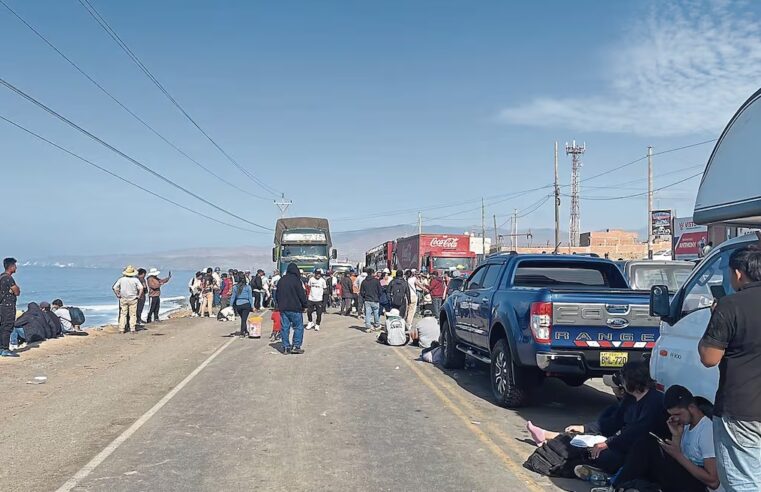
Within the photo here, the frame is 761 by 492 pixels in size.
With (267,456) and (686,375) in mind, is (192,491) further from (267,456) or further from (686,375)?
(686,375)

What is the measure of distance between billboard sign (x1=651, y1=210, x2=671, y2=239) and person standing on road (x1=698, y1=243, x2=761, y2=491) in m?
45.2

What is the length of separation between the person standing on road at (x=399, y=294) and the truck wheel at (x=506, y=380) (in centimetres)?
1036

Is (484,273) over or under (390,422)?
over

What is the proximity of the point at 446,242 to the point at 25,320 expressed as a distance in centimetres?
2534

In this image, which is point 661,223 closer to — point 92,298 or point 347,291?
point 347,291

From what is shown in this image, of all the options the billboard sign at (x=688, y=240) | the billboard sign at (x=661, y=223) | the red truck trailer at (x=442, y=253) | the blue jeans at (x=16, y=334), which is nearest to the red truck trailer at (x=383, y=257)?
the red truck trailer at (x=442, y=253)

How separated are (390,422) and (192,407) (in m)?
2.75

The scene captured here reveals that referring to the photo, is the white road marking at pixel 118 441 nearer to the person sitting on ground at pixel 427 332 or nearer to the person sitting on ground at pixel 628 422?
the person sitting on ground at pixel 628 422

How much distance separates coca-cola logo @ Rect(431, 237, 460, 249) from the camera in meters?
39.3

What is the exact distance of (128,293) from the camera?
66.1 feet

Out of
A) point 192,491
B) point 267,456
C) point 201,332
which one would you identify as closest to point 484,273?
point 267,456

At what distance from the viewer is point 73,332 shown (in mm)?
20328

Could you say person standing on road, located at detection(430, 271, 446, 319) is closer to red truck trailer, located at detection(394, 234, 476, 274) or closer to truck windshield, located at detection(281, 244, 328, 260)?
truck windshield, located at detection(281, 244, 328, 260)

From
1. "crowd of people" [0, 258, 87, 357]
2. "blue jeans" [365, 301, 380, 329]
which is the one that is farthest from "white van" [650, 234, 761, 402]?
"blue jeans" [365, 301, 380, 329]
